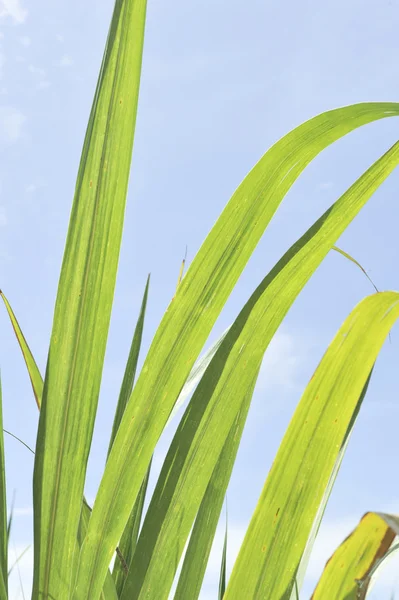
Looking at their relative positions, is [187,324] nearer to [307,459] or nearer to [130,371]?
[307,459]

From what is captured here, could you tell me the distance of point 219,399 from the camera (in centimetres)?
44

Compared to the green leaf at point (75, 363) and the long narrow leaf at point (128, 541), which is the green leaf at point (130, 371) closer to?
the long narrow leaf at point (128, 541)

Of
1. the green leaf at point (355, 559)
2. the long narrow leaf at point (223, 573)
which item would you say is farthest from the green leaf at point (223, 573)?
the green leaf at point (355, 559)

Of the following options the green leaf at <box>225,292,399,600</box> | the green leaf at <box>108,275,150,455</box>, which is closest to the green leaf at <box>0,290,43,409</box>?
the green leaf at <box>108,275,150,455</box>

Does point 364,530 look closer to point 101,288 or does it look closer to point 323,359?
point 323,359

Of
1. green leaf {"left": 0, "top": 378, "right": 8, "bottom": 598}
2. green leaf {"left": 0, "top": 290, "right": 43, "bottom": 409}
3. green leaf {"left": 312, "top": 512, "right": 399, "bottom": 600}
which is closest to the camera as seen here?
green leaf {"left": 312, "top": 512, "right": 399, "bottom": 600}

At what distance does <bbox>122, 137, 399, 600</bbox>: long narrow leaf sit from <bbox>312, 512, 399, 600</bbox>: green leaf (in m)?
0.12

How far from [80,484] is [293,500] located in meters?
0.17

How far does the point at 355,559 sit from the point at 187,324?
7.6 inches

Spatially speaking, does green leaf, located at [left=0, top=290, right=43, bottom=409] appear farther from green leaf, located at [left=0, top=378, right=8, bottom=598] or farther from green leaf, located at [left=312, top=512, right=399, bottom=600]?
green leaf, located at [left=312, top=512, right=399, bottom=600]

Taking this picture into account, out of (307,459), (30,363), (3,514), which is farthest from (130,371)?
(307,459)

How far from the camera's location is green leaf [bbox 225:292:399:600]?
0.37 metres

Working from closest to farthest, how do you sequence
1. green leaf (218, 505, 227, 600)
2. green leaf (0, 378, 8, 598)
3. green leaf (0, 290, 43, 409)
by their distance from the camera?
green leaf (0, 378, 8, 598) < green leaf (0, 290, 43, 409) < green leaf (218, 505, 227, 600)

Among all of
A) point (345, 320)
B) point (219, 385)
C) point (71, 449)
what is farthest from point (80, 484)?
point (345, 320)
